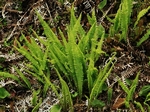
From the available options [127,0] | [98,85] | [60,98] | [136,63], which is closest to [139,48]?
[136,63]

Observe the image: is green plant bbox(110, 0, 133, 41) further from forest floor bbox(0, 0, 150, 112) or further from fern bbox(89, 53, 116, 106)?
fern bbox(89, 53, 116, 106)

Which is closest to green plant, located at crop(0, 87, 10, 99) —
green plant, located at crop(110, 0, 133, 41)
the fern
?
the fern

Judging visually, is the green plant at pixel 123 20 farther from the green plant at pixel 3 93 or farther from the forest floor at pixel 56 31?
the green plant at pixel 3 93

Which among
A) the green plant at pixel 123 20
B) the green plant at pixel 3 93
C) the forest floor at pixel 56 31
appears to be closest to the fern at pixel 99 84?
the forest floor at pixel 56 31

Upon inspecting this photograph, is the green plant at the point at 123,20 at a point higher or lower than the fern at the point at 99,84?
higher

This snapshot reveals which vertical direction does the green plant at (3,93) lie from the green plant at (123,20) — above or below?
below

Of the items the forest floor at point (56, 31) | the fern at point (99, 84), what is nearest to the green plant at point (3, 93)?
the forest floor at point (56, 31)

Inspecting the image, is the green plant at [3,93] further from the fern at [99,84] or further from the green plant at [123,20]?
the green plant at [123,20]

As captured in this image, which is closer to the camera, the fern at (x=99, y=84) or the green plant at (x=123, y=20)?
the fern at (x=99, y=84)
